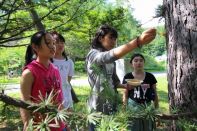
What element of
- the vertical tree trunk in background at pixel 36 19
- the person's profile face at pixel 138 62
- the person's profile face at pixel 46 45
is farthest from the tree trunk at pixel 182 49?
the vertical tree trunk in background at pixel 36 19

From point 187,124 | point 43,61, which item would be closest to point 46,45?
point 43,61

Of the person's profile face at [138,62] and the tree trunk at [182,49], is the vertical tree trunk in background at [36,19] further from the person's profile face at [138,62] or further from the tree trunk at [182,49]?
the tree trunk at [182,49]

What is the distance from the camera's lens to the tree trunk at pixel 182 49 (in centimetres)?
178

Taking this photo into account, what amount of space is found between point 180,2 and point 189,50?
260 mm

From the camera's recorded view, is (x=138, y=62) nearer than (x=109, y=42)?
No

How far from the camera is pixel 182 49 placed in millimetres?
1828

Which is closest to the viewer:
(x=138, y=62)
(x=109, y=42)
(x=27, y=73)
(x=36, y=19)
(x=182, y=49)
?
(x=182, y=49)

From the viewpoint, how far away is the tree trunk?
5.85 feet

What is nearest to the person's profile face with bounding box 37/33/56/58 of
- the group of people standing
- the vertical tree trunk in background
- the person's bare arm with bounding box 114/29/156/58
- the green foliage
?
the group of people standing

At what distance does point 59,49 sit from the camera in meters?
3.09

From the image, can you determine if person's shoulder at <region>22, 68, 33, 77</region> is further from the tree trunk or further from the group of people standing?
the tree trunk

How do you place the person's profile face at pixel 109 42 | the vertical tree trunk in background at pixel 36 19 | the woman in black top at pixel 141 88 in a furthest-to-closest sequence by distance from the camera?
the vertical tree trunk in background at pixel 36 19, the woman in black top at pixel 141 88, the person's profile face at pixel 109 42

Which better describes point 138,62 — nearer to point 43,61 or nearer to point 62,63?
point 62,63

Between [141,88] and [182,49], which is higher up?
[182,49]
